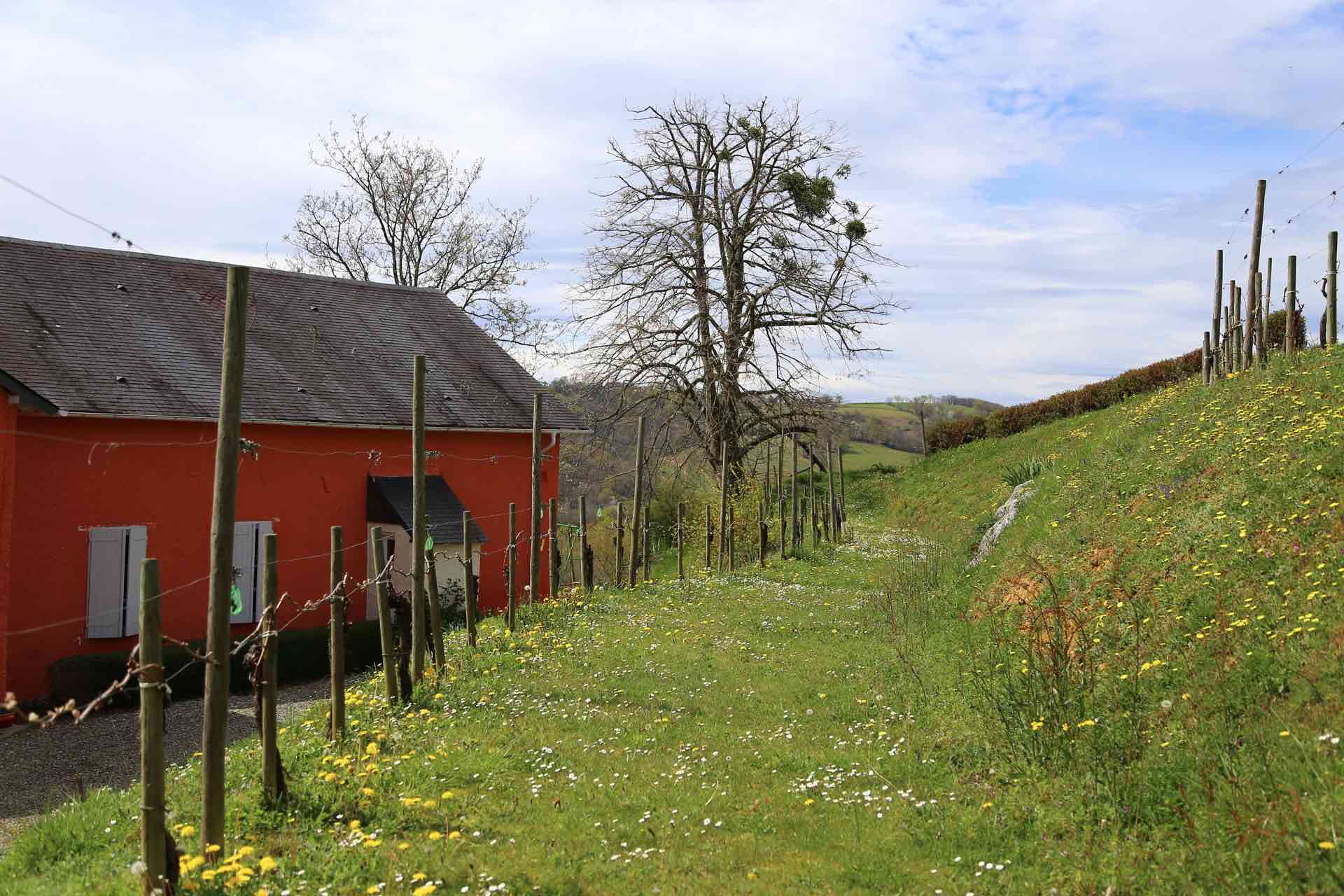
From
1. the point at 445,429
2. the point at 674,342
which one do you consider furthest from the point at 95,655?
the point at 674,342

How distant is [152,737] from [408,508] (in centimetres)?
1404

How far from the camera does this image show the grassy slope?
5539 millimetres

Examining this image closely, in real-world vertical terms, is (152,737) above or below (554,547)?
below

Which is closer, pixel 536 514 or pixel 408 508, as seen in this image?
pixel 536 514

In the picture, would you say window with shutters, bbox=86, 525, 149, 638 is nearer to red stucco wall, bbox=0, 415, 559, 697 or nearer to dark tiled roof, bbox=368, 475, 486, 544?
red stucco wall, bbox=0, 415, 559, 697

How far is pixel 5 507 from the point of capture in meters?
14.1

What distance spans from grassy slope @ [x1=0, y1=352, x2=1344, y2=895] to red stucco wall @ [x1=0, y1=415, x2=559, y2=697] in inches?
301

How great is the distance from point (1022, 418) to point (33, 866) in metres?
38.0

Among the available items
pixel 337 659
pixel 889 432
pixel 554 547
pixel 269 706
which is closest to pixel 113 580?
pixel 554 547

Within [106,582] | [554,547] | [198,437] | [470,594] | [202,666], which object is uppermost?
[198,437]

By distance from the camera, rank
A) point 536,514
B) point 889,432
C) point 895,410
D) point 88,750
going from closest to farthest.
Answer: point 88,750, point 536,514, point 889,432, point 895,410

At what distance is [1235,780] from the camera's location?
17.6 ft

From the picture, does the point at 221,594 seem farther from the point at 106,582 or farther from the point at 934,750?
the point at 106,582

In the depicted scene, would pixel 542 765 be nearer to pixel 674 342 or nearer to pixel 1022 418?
pixel 674 342
